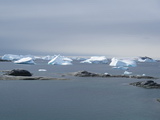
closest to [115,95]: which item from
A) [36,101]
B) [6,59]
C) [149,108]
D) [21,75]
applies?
[149,108]

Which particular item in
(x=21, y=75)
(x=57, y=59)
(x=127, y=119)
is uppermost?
(x=57, y=59)

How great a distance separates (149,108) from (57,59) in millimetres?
78228

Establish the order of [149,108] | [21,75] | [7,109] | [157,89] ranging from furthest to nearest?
[21,75] → [157,89] → [149,108] → [7,109]

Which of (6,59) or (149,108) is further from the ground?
(6,59)

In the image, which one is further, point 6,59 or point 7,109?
point 6,59

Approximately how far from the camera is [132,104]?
2478cm

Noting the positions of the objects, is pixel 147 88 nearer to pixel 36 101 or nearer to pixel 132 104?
pixel 132 104

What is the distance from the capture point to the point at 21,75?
47.8 metres

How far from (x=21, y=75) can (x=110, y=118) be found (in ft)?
102

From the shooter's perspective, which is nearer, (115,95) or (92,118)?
(92,118)

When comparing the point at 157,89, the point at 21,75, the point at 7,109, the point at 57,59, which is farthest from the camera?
the point at 57,59

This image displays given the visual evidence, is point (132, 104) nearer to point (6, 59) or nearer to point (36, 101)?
point (36, 101)

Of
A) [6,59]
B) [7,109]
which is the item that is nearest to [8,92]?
[7,109]

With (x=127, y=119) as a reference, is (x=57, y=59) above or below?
above
